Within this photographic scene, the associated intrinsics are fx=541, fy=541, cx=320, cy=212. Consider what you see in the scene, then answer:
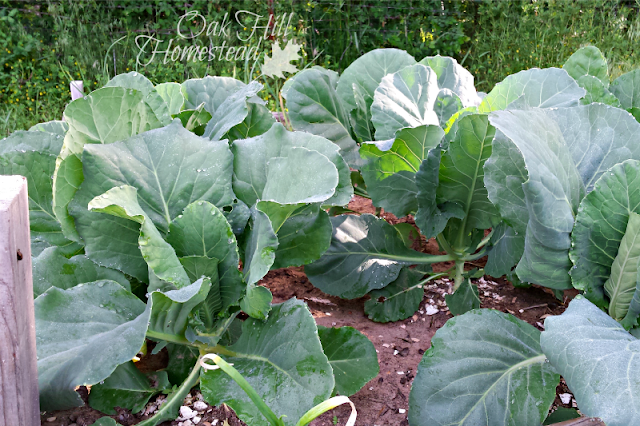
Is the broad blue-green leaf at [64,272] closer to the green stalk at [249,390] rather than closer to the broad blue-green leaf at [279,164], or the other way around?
the broad blue-green leaf at [279,164]

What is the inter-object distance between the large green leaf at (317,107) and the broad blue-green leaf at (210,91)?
213 mm

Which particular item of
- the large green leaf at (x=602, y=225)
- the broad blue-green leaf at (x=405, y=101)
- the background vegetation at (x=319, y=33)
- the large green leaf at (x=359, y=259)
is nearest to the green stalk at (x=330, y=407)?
the large green leaf at (x=602, y=225)

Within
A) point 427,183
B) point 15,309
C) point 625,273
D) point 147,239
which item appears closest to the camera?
point 15,309

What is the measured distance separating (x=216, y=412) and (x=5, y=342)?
64cm

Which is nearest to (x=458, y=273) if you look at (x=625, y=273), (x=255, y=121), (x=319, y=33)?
(x=625, y=273)

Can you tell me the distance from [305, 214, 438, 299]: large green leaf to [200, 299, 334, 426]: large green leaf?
0.54 m

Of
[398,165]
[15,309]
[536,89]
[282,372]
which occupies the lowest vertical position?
[282,372]

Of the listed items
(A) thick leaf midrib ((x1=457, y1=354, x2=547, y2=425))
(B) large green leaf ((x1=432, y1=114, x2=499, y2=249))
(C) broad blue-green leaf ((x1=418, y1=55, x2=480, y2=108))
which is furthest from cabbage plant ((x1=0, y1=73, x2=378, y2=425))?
(C) broad blue-green leaf ((x1=418, y1=55, x2=480, y2=108))

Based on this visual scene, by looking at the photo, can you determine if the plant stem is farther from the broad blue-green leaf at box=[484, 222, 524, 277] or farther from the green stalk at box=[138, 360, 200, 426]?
the green stalk at box=[138, 360, 200, 426]

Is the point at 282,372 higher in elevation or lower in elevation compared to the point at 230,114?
lower

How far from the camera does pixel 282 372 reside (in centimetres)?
119

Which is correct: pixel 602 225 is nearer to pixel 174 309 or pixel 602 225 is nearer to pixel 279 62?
pixel 174 309

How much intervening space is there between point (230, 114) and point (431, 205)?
0.68 metres

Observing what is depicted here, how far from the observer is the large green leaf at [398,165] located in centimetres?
156
